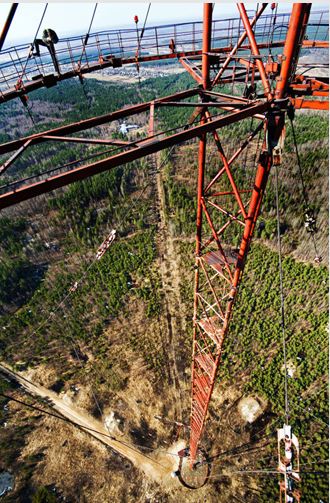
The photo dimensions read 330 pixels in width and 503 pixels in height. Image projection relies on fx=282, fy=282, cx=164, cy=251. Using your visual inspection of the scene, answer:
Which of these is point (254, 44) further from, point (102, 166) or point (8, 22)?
point (8, 22)

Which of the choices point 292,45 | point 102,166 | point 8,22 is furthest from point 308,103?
point 8,22

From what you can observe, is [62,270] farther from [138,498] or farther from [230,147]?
[230,147]

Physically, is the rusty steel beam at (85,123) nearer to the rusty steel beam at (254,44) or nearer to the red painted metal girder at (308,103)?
the rusty steel beam at (254,44)

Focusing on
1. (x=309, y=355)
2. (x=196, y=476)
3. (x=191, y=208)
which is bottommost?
(x=196, y=476)

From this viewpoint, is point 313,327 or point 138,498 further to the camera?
point 313,327

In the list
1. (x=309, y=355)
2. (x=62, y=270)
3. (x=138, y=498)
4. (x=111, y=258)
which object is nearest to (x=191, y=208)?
(x=111, y=258)

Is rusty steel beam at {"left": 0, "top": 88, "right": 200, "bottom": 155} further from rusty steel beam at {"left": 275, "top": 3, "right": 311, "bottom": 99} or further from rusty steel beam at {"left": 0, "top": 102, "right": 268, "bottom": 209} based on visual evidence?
rusty steel beam at {"left": 275, "top": 3, "right": 311, "bottom": 99}

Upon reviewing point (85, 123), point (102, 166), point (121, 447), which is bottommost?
point (121, 447)

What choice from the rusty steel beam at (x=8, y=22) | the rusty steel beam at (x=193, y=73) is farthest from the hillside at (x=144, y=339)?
the rusty steel beam at (x=8, y=22)
